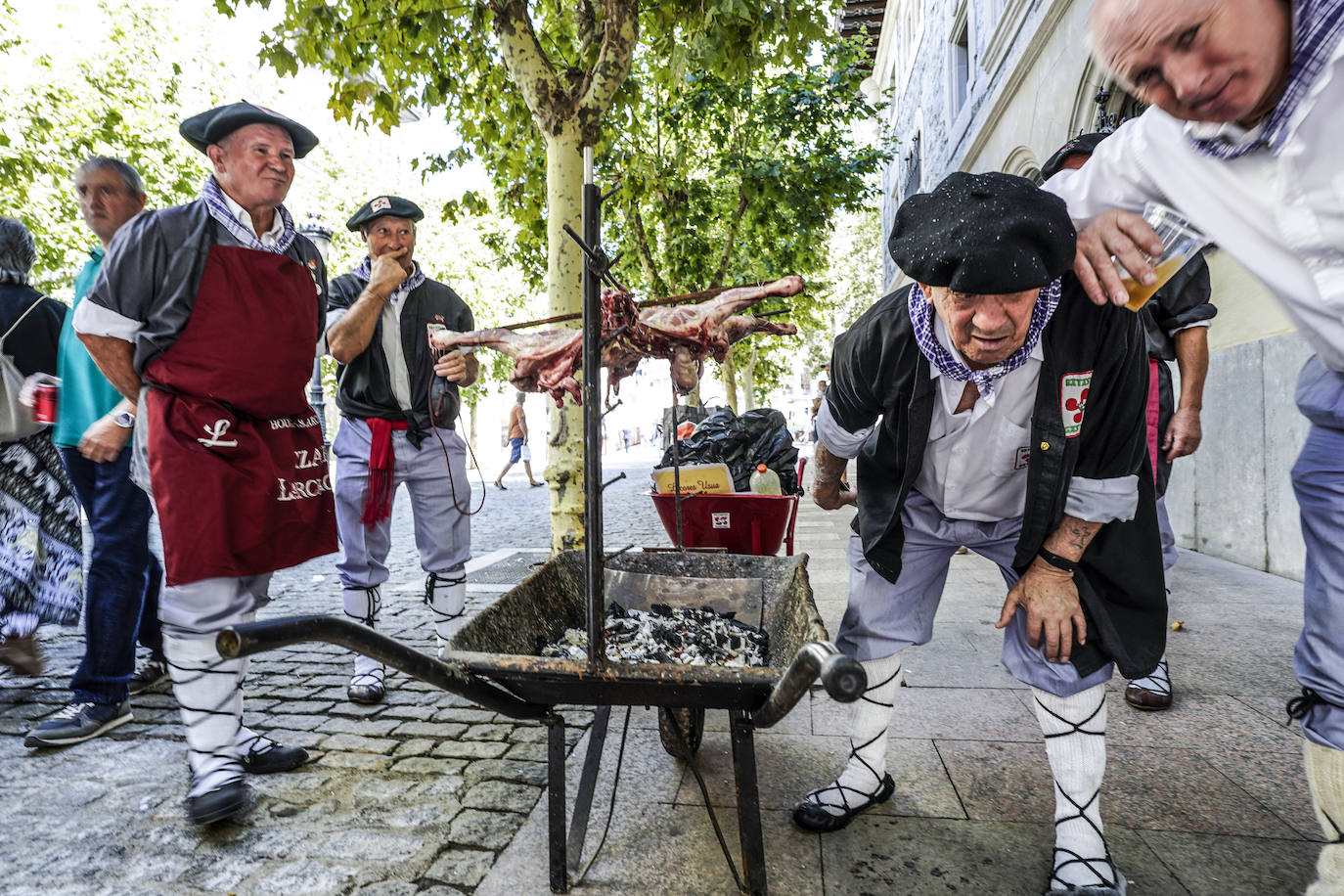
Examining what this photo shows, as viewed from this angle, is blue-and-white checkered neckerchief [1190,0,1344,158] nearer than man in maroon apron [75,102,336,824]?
Yes

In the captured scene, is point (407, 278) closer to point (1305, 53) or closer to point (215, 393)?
point (215, 393)

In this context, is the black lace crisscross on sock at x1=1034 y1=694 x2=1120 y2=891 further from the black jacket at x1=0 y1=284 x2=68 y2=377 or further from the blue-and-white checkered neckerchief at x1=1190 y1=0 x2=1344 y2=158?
the black jacket at x1=0 y1=284 x2=68 y2=377

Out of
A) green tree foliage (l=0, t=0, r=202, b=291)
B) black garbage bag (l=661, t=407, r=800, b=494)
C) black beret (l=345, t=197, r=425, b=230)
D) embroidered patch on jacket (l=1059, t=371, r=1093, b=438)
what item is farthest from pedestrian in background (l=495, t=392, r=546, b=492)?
embroidered patch on jacket (l=1059, t=371, r=1093, b=438)

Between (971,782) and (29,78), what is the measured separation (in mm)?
16740

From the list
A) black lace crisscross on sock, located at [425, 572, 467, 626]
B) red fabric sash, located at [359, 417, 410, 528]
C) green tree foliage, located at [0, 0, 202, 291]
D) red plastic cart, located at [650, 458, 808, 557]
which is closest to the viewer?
red fabric sash, located at [359, 417, 410, 528]

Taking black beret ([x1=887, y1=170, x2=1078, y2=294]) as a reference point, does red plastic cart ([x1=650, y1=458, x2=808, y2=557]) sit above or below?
below

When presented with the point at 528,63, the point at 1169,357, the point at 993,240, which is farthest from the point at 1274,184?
the point at 528,63

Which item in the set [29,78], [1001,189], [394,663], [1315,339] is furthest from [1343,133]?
[29,78]

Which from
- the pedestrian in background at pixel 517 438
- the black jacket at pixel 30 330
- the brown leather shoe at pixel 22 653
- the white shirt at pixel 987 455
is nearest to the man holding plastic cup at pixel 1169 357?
the white shirt at pixel 987 455

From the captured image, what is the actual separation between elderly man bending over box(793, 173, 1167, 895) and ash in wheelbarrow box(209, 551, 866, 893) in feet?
1.57

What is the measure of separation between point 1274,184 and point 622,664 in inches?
63.8

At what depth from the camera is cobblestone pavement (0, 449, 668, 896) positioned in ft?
7.06

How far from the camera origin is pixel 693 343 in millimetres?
2457

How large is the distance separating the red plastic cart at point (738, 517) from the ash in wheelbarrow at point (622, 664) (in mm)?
1069
